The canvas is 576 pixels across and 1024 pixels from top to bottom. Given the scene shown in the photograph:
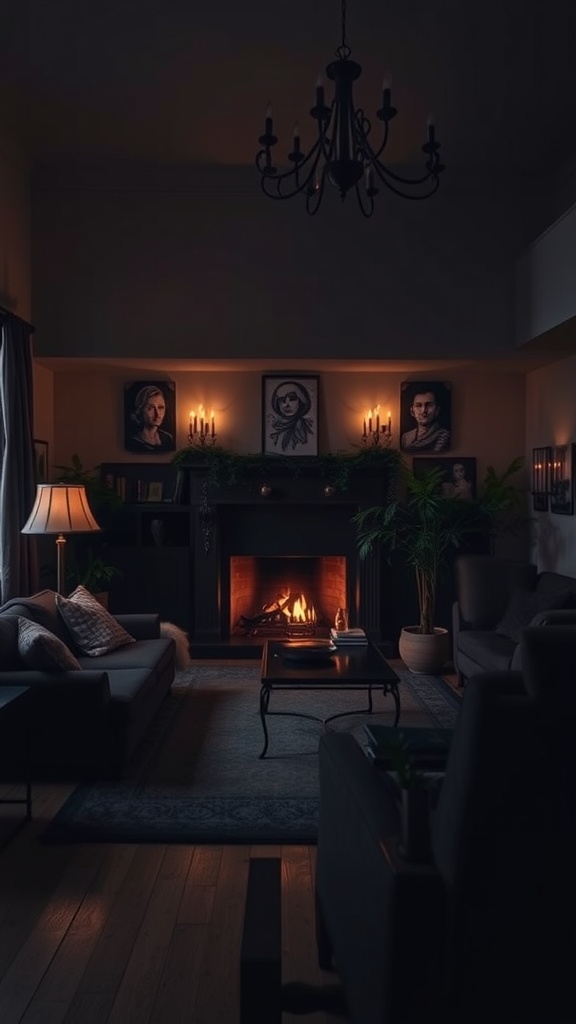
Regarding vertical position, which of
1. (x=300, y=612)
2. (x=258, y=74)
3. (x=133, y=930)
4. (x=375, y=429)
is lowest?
(x=133, y=930)

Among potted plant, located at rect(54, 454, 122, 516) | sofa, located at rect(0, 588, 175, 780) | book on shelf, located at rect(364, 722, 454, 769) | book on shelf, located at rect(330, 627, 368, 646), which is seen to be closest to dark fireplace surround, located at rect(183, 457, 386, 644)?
potted plant, located at rect(54, 454, 122, 516)

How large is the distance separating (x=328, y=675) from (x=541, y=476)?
11.2 ft

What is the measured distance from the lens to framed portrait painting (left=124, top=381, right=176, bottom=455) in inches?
278

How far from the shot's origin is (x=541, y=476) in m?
6.66

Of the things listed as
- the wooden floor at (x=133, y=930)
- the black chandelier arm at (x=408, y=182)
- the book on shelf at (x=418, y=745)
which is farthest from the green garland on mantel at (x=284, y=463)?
the book on shelf at (x=418, y=745)

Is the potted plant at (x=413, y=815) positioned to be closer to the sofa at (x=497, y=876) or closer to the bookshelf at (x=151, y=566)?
the sofa at (x=497, y=876)

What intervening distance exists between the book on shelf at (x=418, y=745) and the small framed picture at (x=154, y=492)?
15.3 ft

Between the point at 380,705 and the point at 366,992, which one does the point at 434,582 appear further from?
the point at 366,992

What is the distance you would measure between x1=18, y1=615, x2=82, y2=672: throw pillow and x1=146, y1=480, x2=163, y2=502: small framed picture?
323 centimetres

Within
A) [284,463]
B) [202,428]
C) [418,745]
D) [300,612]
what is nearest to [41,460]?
[202,428]

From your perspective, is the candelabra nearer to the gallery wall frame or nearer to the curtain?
the gallery wall frame

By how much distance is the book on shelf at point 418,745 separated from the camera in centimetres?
245

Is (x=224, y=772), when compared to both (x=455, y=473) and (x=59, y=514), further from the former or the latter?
(x=455, y=473)

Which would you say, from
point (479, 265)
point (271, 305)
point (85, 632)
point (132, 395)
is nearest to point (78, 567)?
point (132, 395)
